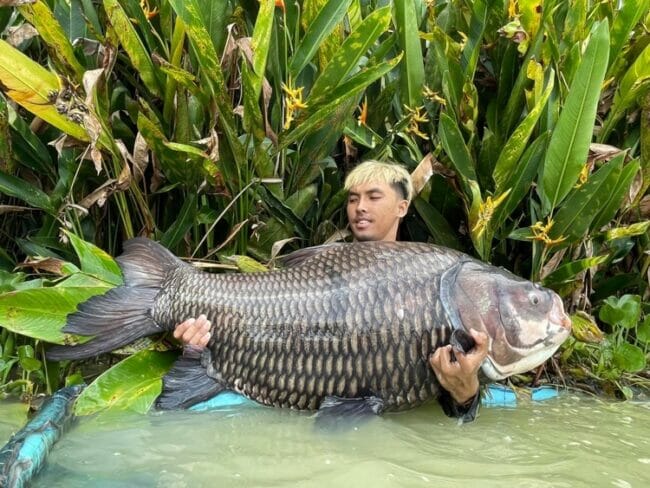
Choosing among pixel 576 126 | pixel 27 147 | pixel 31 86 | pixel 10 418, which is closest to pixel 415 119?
pixel 576 126

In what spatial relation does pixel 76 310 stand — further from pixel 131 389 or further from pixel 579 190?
pixel 579 190

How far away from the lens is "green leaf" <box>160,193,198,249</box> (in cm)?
321

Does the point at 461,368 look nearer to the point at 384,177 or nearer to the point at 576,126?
the point at 384,177

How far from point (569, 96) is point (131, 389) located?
8.01ft

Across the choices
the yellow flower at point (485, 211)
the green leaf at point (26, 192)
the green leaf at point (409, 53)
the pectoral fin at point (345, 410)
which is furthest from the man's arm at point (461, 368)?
the green leaf at point (26, 192)

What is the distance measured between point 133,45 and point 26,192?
3.01ft

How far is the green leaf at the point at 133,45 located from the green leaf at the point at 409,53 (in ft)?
4.41

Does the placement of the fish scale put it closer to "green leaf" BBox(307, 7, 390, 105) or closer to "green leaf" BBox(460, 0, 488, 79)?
"green leaf" BBox(307, 7, 390, 105)

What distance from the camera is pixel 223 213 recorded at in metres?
3.16

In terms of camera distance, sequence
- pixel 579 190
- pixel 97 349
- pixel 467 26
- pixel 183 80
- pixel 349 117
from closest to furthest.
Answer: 1. pixel 97 349
2. pixel 183 80
3. pixel 579 190
4. pixel 349 117
5. pixel 467 26

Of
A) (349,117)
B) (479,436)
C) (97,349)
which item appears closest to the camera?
(479,436)

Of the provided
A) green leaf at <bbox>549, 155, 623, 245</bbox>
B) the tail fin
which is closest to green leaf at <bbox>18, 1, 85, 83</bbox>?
the tail fin

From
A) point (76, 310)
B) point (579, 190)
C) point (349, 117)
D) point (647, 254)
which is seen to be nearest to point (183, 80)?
point (349, 117)

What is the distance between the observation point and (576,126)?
3043 millimetres
